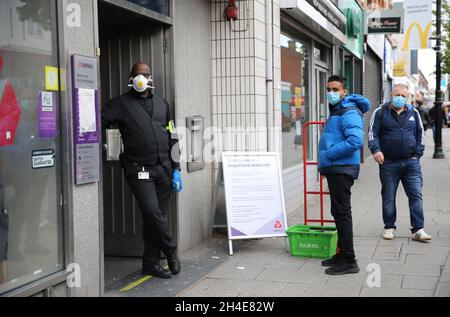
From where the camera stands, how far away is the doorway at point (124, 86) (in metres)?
6.38

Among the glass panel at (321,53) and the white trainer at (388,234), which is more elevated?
the glass panel at (321,53)

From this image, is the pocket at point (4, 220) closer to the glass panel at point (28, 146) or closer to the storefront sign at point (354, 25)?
the glass panel at point (28, 146)

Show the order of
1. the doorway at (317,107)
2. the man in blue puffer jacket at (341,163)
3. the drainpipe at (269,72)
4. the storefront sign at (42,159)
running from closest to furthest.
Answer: the storefront sign at (42,159) < the man in blue puffer jacket at (341,163) < the drainpipe at (269,72) < the doorway at (317,107)

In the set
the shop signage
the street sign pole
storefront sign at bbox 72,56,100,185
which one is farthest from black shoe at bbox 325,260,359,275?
the street sign pole

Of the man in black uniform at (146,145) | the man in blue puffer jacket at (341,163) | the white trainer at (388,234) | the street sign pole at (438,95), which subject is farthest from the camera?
the street sign pole at (438,95)

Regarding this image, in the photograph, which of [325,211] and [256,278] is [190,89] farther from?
[325,211]

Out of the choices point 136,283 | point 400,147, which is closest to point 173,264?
point 136,283

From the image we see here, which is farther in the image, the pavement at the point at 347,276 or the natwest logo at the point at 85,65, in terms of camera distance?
the pavement at the point at 347,276

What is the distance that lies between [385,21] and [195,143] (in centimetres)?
1151

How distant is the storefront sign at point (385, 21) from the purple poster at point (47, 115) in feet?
45.5

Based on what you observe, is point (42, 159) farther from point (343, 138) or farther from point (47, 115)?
point (343, 138)

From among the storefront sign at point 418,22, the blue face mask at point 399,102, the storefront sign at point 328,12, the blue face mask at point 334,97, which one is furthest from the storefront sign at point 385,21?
the blue face mask at point 334,97

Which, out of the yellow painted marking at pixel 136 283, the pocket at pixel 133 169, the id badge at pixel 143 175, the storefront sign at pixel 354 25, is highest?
the storefront sign at pixel 354 25
